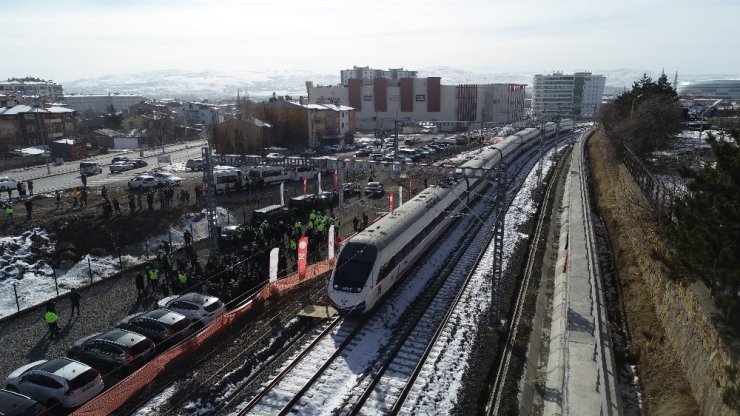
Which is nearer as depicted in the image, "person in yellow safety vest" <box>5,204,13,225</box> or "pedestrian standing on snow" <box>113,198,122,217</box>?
"person in yellow safety vest" <box>5,204,13,225</box>

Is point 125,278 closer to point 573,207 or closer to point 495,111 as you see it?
point 573,207

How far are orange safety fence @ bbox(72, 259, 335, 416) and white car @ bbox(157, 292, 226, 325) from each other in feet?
1.47

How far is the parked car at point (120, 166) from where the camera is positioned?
46.0m

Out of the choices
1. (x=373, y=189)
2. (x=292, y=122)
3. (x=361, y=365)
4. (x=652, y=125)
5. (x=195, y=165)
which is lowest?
(x=361, y=365)

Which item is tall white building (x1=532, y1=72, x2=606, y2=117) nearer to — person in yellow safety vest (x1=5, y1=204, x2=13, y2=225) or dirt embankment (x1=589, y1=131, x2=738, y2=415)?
dirt embankment (x1=589, y1=131, x2=738, y2=415)

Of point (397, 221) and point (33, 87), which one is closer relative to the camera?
point (397, 221)

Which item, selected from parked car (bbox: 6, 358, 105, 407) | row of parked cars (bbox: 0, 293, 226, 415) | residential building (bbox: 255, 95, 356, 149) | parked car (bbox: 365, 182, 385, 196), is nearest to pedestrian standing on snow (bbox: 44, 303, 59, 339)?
row of parked cars (bbox: 0, 293, 226, 415)

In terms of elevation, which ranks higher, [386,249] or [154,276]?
[386,249]

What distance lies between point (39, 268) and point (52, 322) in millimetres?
8009

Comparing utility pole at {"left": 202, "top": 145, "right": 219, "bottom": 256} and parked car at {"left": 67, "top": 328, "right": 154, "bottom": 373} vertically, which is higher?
utility pole at {"left": 202, "top": 145, "right": 219, "bottom": 256}

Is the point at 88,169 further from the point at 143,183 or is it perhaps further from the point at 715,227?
the point at 715,227

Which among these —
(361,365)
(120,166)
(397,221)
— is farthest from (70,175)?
(361,365)

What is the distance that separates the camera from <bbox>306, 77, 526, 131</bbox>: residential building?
93.3m

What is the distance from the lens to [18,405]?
11.4 meters
